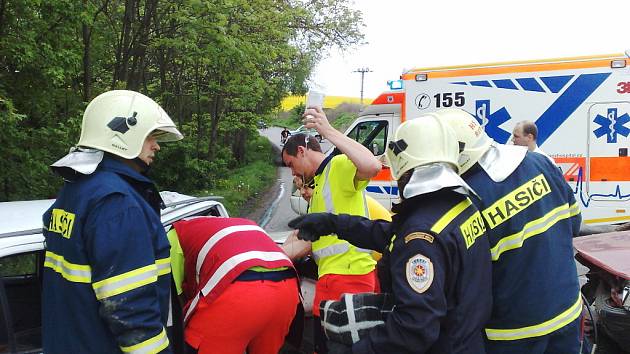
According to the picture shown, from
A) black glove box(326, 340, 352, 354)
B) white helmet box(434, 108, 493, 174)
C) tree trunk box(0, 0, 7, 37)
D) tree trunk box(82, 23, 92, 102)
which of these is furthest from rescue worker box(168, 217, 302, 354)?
tree trunk box(82, 23, 92, 102)

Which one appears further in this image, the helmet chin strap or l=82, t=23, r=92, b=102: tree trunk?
l=82, t=23, r=92, b=102: tree trunk

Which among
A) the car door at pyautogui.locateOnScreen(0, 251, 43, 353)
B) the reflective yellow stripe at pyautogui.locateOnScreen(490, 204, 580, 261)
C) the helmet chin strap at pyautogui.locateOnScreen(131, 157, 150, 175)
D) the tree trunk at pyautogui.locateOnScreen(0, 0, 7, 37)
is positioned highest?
the tree trunk at pyautogui.locateOnScreen(0, 0, 7, 37)

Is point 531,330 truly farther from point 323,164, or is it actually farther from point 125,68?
point 125,68

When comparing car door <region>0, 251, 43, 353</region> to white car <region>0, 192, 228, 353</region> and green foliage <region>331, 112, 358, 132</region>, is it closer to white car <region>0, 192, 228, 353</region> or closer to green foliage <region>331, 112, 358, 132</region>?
white car <region>0, 192, 228, 353</region>

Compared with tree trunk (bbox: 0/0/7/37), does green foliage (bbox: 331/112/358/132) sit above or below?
below

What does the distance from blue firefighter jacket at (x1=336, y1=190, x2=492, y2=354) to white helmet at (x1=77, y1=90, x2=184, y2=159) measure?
105 centimetres

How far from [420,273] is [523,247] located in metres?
0.52

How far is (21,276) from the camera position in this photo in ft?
9.18

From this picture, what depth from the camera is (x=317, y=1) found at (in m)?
20.4

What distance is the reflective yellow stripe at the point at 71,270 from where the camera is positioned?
1.93 metres

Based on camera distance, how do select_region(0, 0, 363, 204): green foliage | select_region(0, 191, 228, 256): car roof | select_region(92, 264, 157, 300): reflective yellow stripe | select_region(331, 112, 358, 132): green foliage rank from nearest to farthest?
select_region(92, 264, 157, 300): reflective yellow stripe
select_region(0, 191, 228, 256): car roof
select_region(0, 0, 363, 204): green foliage
select_region(331, 112, 358, 132): green foliage

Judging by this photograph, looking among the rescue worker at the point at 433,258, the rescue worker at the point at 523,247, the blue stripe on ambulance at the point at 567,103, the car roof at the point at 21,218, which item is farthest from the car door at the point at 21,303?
the blue stripe on ambulance at the point at 567,103

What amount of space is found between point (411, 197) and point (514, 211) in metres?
0.45

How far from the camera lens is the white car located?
7.93 ft
